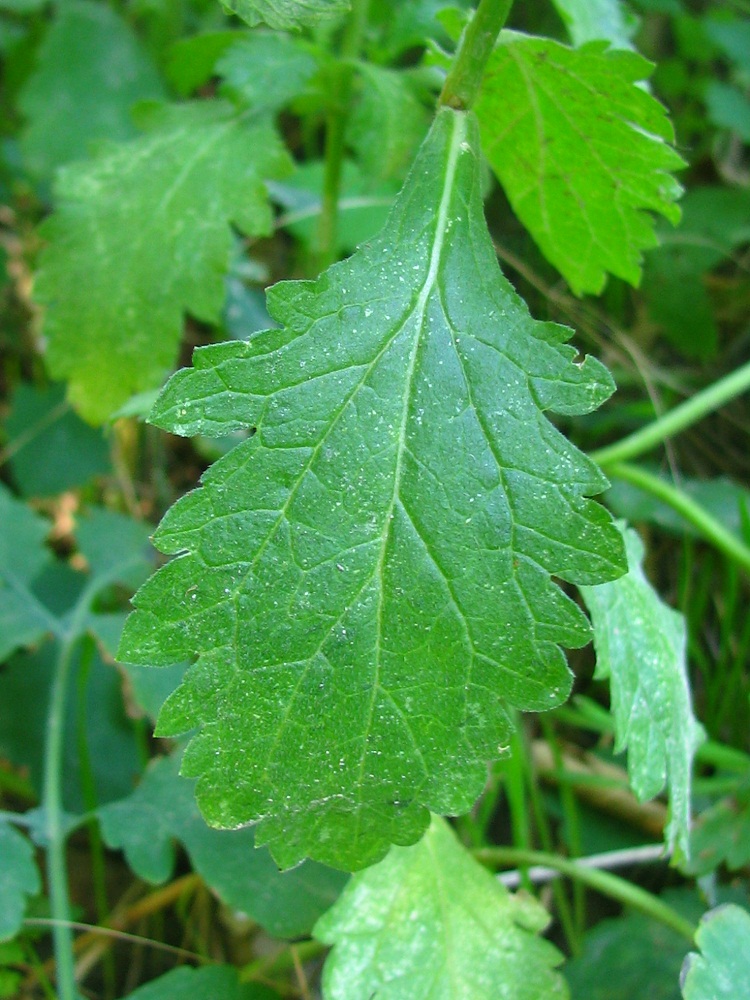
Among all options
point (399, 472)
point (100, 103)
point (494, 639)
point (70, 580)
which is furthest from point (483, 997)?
point (100, 103)

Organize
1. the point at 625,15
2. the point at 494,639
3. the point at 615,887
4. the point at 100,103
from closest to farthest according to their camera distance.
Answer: the point at 494,639
the point at 615,887
the point at 625,15
the point at 100,103

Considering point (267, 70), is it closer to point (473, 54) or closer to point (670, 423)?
point (473, 54)

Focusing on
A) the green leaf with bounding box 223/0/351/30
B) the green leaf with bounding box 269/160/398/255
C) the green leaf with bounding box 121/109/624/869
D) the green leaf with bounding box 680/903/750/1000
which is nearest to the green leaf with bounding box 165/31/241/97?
the green leaf with bounding box 269/160/398/255

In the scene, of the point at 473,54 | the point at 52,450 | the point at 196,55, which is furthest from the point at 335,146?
the point at 52,450

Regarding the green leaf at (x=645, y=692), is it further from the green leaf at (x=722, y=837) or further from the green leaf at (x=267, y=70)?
the green leaf at (x=267, y=70)

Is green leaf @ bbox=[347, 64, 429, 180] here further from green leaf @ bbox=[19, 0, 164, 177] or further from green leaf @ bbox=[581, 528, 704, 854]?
green leaf @ bbox=[19, 0, 164, 177]

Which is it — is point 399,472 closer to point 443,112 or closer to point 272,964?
point 443,112
